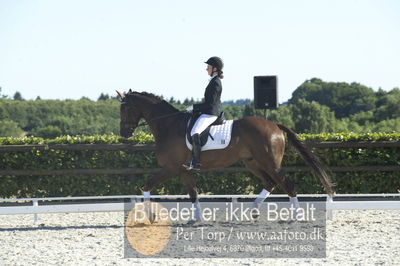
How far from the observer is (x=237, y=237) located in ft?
21.5

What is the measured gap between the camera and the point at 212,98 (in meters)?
7.57

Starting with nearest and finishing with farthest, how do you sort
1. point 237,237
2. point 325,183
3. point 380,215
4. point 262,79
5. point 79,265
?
point 79,265, point 237,237, point 325,183, point 380,215, point 262,79

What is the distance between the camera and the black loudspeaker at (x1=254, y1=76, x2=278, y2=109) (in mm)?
10375

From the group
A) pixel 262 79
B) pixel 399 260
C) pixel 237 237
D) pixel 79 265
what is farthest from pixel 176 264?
pixel 262 79

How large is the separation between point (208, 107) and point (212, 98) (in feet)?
0.45

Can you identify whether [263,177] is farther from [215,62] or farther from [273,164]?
[215,62]

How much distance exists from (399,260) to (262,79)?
5.71m

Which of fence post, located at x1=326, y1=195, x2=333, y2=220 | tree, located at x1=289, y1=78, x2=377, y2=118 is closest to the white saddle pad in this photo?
fence post, located at x1=326, y1=195, x2=333, y2=220

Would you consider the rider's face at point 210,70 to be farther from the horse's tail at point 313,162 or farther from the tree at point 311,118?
the tree at point 311,118

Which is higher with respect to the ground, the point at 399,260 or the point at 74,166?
the point at 74,166

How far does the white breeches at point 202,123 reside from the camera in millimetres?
7512

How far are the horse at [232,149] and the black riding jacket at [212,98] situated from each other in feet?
1.13

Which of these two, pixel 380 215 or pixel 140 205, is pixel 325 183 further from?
pixel 140 205

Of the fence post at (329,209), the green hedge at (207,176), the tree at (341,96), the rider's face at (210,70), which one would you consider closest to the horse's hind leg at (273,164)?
the fence post at (329,209)
